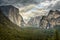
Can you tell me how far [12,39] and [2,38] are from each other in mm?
4984

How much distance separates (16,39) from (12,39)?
322 centimetres

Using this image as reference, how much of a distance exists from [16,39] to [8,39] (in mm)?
4157

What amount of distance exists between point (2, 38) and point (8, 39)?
317cm

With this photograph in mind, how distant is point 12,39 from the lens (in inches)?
2985

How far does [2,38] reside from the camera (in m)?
77.5

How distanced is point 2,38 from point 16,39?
6.35 metres

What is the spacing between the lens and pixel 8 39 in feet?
250

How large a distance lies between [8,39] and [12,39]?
1.85 meters

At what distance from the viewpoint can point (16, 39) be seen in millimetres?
78625
